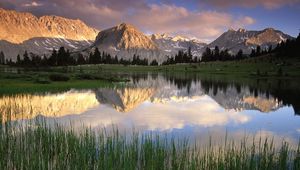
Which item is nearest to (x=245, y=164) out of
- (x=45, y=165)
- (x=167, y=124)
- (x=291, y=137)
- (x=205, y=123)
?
(x=45, y=165)

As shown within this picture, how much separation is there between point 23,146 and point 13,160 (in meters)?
1.54

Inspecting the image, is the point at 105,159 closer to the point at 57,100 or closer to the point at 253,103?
the point at 57,100

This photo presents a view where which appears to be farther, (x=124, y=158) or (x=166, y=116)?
(x=166, y=116)

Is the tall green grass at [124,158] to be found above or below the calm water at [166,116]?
above

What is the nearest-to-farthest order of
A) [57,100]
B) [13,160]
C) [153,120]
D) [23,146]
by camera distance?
[13,160] < [23,146] < [153,120] < [57,100]

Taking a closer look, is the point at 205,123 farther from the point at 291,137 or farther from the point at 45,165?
the point at 45,165

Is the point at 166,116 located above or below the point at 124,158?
below

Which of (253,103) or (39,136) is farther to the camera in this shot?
(253,103)

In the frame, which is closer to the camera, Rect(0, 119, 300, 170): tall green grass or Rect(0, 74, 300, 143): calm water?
Rect(0, 119, 300, 170): tall green grass

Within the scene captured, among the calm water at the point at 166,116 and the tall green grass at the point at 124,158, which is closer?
the tall green grass at the point at 124,158

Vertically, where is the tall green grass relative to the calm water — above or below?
above

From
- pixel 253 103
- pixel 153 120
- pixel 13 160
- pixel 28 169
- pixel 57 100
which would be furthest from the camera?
Answer: pixel 253 103

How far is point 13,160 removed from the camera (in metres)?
16.7

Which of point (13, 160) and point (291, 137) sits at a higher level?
point (13, 160)
